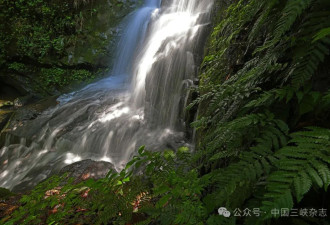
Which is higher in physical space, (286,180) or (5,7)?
(5,7)

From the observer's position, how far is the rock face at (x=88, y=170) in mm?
3773

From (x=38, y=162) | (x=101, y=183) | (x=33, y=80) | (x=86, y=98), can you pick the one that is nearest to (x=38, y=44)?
(x=33, y=80)

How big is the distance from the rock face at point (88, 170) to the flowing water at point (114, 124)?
0.94m

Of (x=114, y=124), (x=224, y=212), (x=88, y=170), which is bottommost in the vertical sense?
(x=114, y=124)

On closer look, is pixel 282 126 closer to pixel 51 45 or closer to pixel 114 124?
pixel 114 124

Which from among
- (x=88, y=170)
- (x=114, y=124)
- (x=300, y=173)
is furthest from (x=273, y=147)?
→ (x=114, y=124)

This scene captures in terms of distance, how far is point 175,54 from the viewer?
6.88 metres

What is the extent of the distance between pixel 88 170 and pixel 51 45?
9468 mm

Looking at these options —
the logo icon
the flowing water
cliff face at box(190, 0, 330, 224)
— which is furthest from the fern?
the flowing water

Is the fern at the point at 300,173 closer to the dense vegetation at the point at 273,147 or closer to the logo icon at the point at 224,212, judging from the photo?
the dense vegetation at the point at 273,147

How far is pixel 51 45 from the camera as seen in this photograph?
11.1 metres

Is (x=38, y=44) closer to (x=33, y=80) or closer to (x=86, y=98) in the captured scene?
(x=33, y=80)

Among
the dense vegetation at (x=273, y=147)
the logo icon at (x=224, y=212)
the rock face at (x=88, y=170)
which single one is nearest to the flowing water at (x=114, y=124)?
the rock face at (x=88, y=170)

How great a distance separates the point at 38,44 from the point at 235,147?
12252 mm
